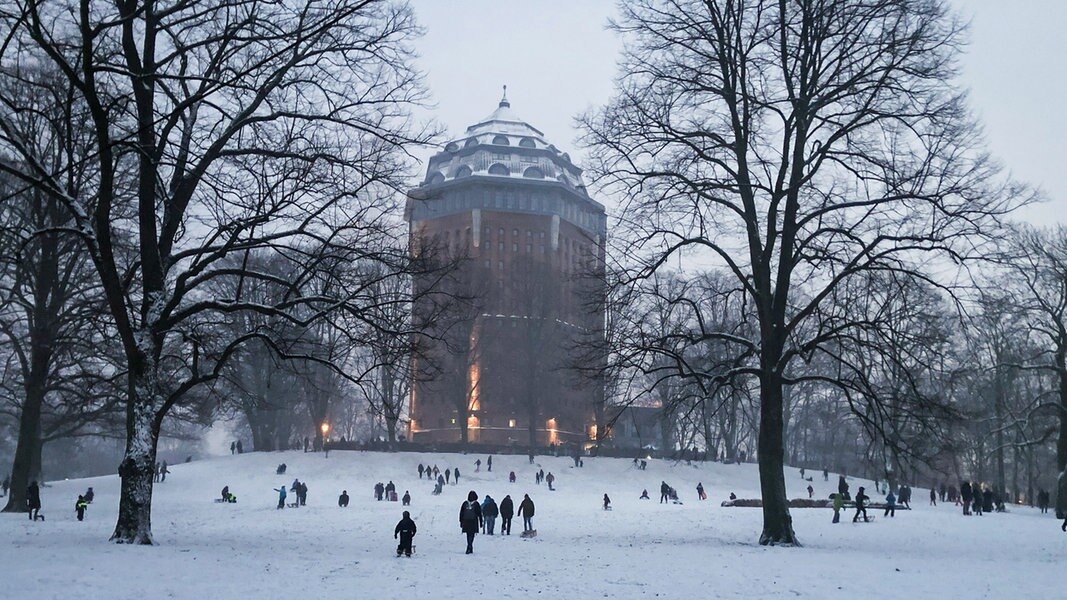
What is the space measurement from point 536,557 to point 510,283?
65560 mm

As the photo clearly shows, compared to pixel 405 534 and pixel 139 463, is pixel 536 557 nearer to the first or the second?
pixel 405 534

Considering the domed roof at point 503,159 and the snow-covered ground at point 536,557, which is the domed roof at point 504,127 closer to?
the domed roof at point 503,159

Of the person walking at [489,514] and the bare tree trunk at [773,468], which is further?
the person walking at [489,514]

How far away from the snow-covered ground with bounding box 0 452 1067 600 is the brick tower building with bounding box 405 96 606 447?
119 feet

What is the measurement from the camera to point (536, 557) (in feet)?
70.9

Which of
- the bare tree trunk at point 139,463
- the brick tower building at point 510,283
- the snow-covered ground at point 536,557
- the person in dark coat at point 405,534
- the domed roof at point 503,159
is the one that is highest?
the domed roof at point 503,159

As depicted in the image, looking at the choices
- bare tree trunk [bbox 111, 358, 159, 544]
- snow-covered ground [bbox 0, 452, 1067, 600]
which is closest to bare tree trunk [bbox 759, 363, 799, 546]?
snow-covered ground [bbox 0, 452, 1067, 600]

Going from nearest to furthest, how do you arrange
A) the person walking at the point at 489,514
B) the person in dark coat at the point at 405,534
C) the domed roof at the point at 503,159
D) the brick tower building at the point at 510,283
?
the person in dark coat at the point at 405,534 → the person walking at the point at 489,514 → the brick tower building at the point at 510,283 → the domed roof at the point at 503,159

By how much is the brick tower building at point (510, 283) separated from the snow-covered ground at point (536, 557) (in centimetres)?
3629

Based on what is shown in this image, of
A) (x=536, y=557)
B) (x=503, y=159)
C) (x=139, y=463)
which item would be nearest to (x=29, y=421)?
(x=139, y=463)

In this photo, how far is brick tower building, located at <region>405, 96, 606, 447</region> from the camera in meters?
79.6

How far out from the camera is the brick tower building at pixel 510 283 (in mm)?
79625

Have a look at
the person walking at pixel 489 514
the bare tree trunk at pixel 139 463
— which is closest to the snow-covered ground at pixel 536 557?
the bare tree trunk at pixel 139 463

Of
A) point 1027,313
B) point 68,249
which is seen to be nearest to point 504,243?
point 1027,313
